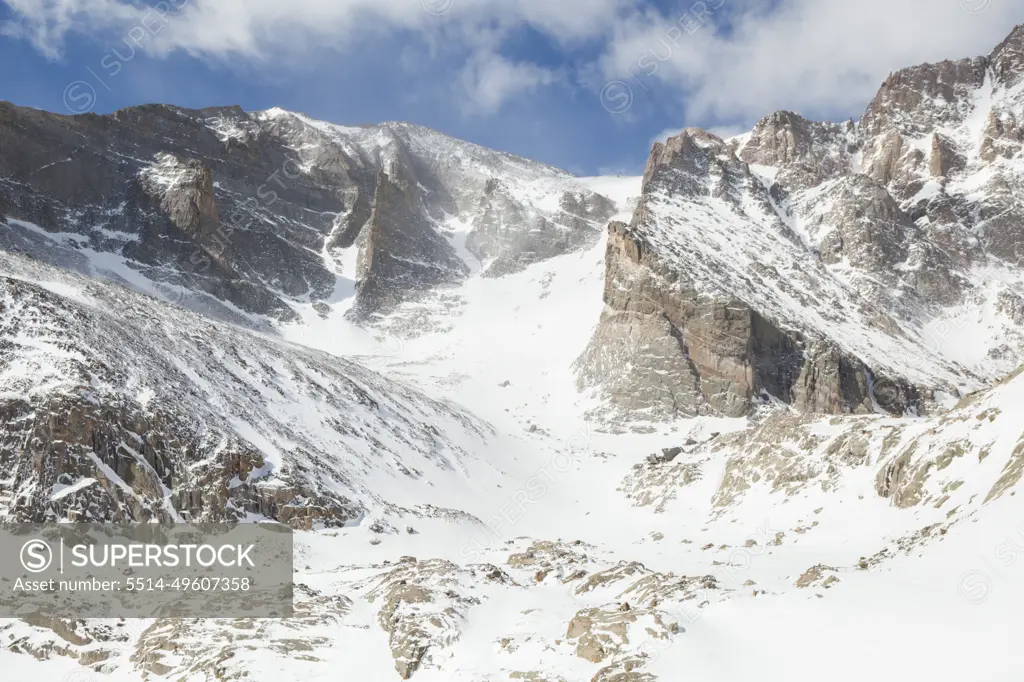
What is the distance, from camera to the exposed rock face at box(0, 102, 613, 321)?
351 ft

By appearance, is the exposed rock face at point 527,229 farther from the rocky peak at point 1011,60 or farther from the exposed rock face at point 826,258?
the rocky peak at point 1011,60

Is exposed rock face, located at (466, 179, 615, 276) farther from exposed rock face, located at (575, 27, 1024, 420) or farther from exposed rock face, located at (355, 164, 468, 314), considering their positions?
exposed rock face, located at (575, 27, 1024, 420)

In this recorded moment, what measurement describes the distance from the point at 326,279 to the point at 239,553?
101 metres

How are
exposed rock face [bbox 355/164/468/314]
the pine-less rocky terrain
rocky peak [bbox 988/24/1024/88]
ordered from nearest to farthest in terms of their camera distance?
the pine-less rocky terrain, exposed rock face [bbox 355/164/468/314], rocky peak [bbox 988/24/1024/88]

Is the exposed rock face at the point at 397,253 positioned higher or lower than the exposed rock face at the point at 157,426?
higher

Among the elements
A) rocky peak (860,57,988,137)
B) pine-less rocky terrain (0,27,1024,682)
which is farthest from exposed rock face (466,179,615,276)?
rocky peak (860,57,988,137)

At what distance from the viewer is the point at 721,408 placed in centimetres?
7319

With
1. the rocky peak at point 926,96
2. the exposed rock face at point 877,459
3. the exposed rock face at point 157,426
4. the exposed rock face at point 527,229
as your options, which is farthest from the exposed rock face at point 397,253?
the rocky peak at point 926,96

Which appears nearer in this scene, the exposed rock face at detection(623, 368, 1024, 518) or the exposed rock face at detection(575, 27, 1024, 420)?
the exposed rock face at detection(623, 368, 1024, 518)

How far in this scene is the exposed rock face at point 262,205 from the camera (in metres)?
107

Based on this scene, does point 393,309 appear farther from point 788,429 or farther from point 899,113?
point 899,113

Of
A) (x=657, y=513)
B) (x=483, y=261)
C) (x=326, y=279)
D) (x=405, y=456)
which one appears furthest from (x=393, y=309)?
(x=657, y=513)

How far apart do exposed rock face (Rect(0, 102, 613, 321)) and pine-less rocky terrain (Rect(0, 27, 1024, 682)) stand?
754 millimetres

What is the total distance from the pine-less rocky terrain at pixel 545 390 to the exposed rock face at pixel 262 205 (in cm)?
75
